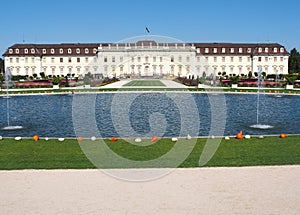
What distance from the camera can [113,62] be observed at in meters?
69.6

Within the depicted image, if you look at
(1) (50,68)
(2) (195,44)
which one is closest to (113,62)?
(1) (50,68)

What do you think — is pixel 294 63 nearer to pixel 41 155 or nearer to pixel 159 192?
pixel 41 155

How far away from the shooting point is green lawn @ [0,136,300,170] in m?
6.93

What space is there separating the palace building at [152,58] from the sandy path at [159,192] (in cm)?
6009

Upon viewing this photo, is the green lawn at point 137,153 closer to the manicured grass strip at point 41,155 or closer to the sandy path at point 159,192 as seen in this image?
the manicured grass strip at point 41,155

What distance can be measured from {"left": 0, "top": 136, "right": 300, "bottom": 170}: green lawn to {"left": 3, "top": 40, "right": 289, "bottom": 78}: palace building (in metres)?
57.3

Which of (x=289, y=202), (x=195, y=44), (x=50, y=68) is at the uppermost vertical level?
(x=195, y=44)

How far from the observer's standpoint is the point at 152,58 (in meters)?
69.4

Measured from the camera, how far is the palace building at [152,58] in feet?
217

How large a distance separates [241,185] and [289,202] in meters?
0.86

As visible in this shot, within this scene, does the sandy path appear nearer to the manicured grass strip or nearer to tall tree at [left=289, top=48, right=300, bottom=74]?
the manicured grass strip

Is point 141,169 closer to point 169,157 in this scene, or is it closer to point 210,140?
point 169,157

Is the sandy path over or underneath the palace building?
underneath

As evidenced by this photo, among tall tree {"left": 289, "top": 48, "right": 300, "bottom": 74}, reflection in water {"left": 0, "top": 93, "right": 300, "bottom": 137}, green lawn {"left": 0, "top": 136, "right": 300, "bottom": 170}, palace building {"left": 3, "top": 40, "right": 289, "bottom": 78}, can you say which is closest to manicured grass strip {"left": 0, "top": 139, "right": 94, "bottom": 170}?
green lawn {"left": 0, "top": 136, "right": 300, "bottom": 170}
